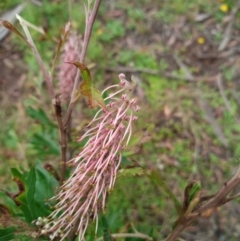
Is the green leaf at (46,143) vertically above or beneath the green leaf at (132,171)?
above

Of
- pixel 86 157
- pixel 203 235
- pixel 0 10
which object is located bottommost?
pixel 203 235

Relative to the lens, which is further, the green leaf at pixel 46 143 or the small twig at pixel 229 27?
the small twig at pixel 229 27

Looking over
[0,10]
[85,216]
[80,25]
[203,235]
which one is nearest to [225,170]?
[203,235]

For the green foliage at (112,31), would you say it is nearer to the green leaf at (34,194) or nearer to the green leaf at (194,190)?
the green leaf at (34,194)

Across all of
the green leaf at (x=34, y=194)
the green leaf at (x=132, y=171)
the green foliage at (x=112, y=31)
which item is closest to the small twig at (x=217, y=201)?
the green leaf at (x=132, y=171)

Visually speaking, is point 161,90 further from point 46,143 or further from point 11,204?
point 11,204

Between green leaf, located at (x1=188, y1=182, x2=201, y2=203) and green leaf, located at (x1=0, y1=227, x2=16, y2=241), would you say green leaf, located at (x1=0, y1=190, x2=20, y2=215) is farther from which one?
green leaf, located at (x1=188, y1=182, x2=201, y2=203)

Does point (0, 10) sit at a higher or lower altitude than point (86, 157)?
higher

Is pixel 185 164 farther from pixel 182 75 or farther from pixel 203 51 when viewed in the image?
pixel 203 51
